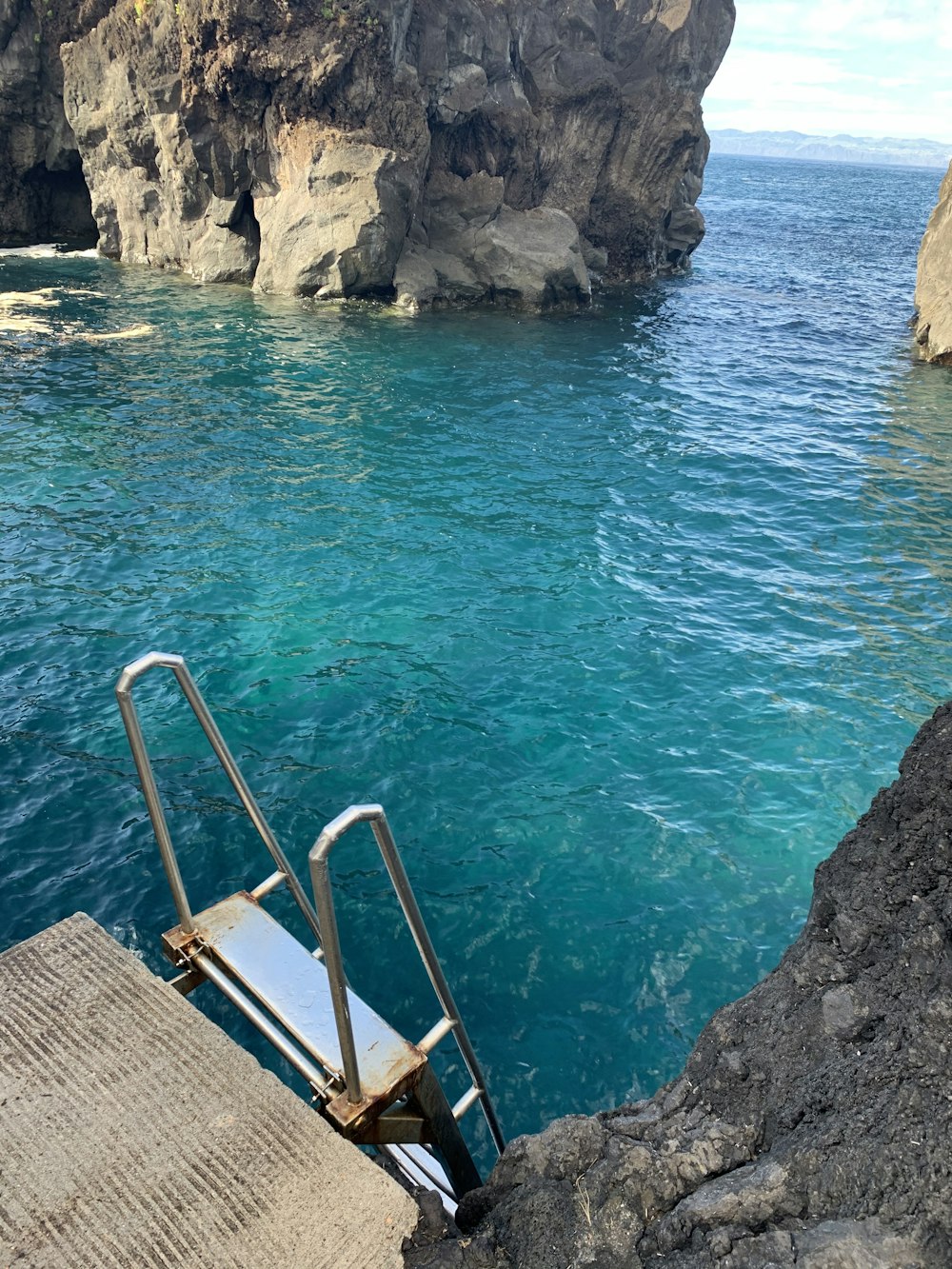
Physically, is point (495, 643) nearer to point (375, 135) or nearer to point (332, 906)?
point (332, 906)

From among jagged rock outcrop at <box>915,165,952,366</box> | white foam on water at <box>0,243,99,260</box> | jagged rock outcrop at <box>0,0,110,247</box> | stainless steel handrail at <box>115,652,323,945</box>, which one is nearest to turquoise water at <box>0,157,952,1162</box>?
jagged rock outcrop at <box>915,165,952,366</box>

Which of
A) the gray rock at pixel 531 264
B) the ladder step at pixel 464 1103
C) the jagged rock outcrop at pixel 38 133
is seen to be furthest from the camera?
the jagged rock outcrop at pixel 38 133

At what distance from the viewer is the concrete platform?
3.81m

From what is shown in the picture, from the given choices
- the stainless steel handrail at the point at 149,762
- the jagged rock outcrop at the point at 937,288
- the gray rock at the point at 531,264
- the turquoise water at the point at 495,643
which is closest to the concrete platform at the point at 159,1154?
the stainless steel handrail at the point at 149,762

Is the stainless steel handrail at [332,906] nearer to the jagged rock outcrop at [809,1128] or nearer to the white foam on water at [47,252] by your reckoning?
the jagged rock outcrop at [809,1128]

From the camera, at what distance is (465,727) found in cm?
1216

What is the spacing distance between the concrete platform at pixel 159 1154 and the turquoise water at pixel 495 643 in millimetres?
3894

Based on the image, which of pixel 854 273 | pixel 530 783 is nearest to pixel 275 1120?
pixel 530 783

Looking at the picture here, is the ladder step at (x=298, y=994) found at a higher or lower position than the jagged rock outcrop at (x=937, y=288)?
lower

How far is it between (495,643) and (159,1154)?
10.4 m

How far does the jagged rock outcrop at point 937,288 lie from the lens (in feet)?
98.7

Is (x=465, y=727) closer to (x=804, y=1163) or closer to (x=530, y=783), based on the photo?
(x=530, y=783)

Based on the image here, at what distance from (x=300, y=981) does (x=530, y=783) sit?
647 cm

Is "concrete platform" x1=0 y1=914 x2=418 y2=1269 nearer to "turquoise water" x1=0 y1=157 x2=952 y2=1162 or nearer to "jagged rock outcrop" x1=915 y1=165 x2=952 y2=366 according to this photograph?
"turquoise water" x1=0 y1=157 x2=952 y2=1162
